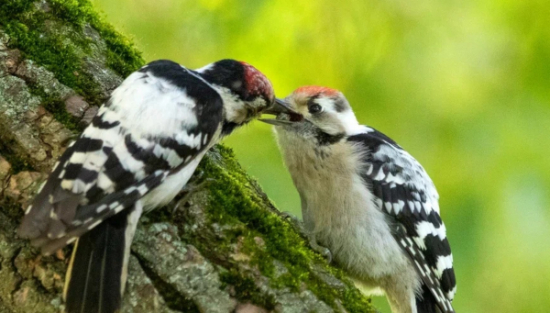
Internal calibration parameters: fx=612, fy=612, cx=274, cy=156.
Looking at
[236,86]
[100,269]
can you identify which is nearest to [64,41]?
[236,86]

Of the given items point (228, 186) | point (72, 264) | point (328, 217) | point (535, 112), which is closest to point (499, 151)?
point (535, 112)

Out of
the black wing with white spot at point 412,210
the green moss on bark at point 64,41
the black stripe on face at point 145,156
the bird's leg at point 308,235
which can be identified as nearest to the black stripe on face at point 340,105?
the black wing with white spot at point 412,210

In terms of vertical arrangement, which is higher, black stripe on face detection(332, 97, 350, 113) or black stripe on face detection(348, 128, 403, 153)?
black stripe on face detection(332, 97, 350, 113)

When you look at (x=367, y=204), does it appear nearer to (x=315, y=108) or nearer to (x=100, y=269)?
(x=315, y=108)

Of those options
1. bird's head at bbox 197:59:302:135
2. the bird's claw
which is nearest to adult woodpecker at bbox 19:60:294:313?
bird's head at bbox 197:59:302:135

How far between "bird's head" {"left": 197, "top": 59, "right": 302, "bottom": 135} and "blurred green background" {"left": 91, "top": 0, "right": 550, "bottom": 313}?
2.64ft

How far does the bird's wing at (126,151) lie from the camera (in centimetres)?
200

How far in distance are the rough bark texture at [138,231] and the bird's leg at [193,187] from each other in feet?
0.07

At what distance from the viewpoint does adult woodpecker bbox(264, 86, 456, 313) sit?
337 cm

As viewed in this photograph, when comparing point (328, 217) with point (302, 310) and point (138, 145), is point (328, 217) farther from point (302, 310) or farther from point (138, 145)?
point (138, 145)

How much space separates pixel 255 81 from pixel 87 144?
0.99m

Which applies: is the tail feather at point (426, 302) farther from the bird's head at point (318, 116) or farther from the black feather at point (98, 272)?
the black feather at point (98, 272)

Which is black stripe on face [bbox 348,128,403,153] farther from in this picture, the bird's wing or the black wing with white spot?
the bird's wing

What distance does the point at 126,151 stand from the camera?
221 cm
